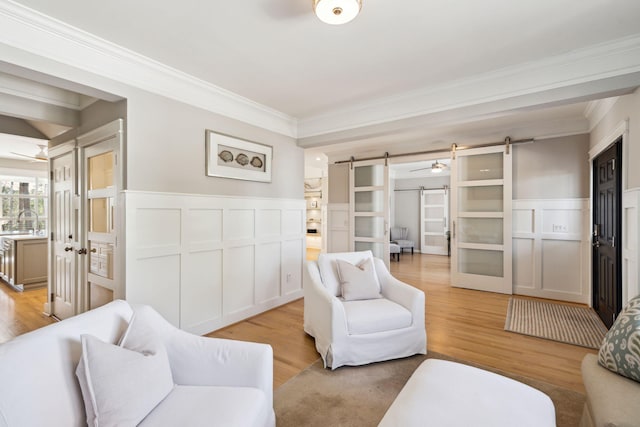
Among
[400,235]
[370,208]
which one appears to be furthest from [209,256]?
[400,235]

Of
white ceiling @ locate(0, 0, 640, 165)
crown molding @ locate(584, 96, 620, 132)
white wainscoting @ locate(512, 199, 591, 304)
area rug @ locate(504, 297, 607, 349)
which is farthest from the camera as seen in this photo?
white wainscoting @ locate(512, 199, 591, 304)

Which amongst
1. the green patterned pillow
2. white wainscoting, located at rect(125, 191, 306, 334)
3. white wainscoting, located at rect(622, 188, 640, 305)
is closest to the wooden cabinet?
white wainscoting, located at rect(125, 191, 306, 334)

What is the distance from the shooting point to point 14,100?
9.36 ft

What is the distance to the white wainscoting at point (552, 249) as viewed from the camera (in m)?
4.12

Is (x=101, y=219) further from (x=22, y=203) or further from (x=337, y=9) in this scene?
(x=22, y=203)

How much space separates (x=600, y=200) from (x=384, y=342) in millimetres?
3329

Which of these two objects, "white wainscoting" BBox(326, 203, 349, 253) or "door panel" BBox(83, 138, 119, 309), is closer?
"door panel" BBox(83, 138, 119, 309)

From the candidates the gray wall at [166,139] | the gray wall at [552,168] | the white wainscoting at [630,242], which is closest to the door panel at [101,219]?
the gray wall at [166,139]

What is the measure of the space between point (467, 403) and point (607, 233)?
10.6ft

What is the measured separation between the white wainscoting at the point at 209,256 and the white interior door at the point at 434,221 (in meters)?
5.88

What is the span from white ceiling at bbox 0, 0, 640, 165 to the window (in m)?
6.43

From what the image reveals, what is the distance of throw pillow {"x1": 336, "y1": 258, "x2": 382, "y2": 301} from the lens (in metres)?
2.84

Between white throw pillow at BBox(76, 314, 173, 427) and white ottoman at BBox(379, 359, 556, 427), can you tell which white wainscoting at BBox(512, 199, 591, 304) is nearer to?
white ottoman at BBox(379, 359, 556, 427)

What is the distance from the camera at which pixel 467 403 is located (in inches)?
52.7
